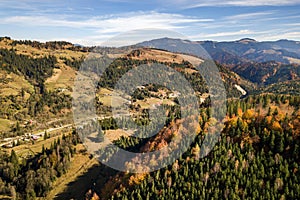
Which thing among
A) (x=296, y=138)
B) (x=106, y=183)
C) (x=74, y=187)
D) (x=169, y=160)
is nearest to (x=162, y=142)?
(x=169, y=160)

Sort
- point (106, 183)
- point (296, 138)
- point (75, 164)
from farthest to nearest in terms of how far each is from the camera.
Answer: point (75, 164), point (106, 183), point (296, 138)

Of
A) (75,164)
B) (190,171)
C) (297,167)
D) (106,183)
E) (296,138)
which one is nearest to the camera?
(297,167)

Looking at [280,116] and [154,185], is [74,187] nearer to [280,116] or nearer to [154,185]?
[154,185]

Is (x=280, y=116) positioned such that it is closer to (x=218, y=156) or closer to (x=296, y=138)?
(x=296, y=138)

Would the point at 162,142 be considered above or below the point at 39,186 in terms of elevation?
above

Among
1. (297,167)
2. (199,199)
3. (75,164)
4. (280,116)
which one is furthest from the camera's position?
(75,164)

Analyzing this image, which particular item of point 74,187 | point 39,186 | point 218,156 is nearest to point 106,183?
point 74,187

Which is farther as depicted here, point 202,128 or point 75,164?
point 75,164

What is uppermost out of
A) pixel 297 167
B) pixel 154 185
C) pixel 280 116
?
pixel 280 116

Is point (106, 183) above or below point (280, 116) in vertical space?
below
